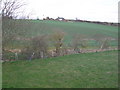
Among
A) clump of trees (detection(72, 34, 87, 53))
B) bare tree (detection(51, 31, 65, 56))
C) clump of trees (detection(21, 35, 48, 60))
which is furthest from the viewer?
clump of trees (detection(72, 34, 87, 53))

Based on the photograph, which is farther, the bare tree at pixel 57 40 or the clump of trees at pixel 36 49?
the bare tree at pixel 57 40

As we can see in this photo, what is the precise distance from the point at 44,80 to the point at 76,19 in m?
41.7

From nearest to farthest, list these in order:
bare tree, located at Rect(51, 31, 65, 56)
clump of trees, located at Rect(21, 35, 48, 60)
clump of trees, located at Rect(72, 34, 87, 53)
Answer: clump of trees, located at Rect(21, 35, 48, 60) → bare tree, located at Rect(51, 31, 65, 56) → clump of trees, located at Rect(72, 34, 87, 53)

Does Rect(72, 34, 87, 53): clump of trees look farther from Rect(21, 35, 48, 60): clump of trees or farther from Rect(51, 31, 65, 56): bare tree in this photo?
Rect(21, 35, 48, 60): clump of trees

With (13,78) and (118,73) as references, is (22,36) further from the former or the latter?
(118,73)

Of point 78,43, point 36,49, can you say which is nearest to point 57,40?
point 78,43

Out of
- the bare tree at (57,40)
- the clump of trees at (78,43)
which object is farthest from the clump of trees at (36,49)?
the clump of trees at (78,43)

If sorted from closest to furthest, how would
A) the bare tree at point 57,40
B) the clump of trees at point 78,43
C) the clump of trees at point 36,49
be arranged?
the clump of trees at point 36,49
the bare tree at point 57,40
the clump of trees at point 78,43

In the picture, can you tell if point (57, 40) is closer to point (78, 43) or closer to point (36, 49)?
point (78, 43)

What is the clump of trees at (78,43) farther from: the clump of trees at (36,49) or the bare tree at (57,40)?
the clump of trees at (36,49)

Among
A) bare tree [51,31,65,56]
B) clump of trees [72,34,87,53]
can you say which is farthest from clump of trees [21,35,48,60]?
clump of trees [72,34,87,53]

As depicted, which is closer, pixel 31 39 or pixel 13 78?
pixel 13 78

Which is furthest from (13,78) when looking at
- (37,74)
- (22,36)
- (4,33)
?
(22,36)

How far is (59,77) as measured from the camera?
12141mm
